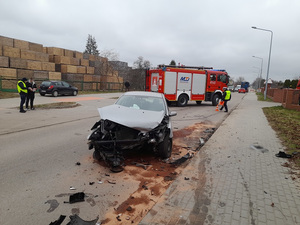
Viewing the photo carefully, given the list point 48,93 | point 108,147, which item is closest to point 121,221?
point 108,147

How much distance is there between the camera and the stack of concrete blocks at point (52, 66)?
21766mm

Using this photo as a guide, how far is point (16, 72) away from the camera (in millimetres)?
22188

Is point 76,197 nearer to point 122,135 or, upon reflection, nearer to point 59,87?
point 122,135

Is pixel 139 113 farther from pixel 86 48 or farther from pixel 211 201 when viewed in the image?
pixel 86 48

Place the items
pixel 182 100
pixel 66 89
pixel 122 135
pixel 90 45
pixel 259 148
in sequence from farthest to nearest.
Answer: pixel 90 45
pixel 66 89
pixel 182 100
pixel 259 148
pixel 122 135

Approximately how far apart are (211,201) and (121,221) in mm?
1420

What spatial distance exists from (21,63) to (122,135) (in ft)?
74.7

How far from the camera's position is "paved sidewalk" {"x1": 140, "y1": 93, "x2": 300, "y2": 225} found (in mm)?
2961

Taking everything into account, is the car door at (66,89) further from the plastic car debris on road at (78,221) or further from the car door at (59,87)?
the plastic car debris on road at (78,221)

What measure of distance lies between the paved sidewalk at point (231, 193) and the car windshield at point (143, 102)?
169 centimetres

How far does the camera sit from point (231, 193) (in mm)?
3629

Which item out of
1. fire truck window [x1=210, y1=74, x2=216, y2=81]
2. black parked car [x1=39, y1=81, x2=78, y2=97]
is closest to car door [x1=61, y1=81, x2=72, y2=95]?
black parked car [x1=39, y1=81, x2=78, y2=97]

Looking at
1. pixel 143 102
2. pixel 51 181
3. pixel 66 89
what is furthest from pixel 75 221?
pixel 66 89

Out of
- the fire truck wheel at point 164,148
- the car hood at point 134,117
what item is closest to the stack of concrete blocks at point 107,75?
the car hood at point 134,117
